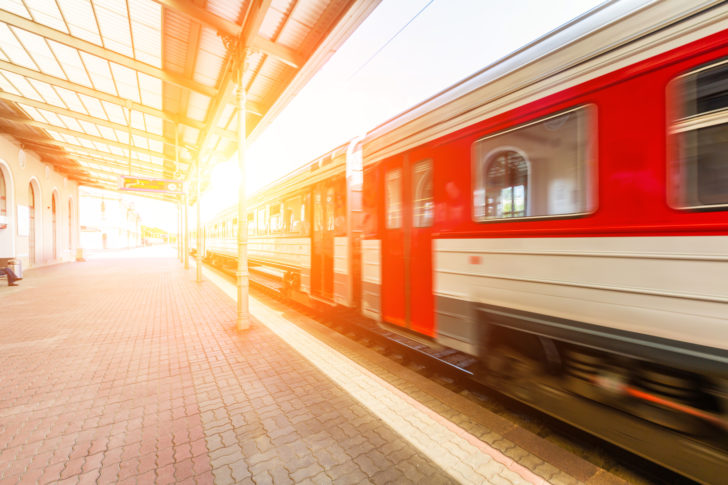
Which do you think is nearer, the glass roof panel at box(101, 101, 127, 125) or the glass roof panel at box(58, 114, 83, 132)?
the glass roof panel at box(101, 101, 127, 125)

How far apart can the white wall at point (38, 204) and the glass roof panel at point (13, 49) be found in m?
7.73

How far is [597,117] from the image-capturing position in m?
2.25

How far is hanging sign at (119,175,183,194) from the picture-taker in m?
12.5

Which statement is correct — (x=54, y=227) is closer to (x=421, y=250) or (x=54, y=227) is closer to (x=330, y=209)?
(x=330, y=209)

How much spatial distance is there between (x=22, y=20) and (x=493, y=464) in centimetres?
1225

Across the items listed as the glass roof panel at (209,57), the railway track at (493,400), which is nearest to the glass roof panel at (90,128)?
the glass roof panel at (209,57)

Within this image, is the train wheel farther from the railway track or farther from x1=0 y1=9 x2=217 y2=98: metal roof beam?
x1=0 y1=9 x2=217 y2=98: metal roof beam

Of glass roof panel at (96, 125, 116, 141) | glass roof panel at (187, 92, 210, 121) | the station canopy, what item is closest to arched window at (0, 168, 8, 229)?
the station canopy

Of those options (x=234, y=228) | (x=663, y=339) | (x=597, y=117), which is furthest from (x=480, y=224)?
(x=234, y=228)

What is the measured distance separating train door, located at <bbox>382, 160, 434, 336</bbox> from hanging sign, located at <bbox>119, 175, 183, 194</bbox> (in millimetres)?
11834

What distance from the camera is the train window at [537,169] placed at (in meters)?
2.35

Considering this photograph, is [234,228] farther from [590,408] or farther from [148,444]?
[590,408]

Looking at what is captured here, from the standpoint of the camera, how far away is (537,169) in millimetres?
2656

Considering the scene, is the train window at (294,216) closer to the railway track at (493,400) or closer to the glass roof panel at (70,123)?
the railway track at (493,400)
